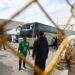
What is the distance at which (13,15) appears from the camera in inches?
38.0

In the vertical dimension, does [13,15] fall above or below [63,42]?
above

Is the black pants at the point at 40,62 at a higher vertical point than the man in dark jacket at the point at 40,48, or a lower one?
lower

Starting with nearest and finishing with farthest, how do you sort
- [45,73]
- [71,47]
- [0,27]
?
[0,27]
[45,73]
[71,47]

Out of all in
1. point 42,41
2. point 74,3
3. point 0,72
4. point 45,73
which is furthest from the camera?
point 0,72

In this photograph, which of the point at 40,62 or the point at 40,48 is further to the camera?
the point at 40,62

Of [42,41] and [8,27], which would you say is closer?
[8,27]

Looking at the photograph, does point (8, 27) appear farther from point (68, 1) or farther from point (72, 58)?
point (72, 58)

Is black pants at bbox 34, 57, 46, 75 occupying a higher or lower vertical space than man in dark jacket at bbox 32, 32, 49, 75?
lower

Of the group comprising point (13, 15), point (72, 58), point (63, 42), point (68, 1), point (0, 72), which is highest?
point (68, 1)

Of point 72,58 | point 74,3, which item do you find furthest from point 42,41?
point 74,3

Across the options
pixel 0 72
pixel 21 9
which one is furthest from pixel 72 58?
pixel 0 72

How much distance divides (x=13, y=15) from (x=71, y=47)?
Answer: 1487mm

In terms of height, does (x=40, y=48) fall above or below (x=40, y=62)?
above

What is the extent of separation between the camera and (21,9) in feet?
3.25
